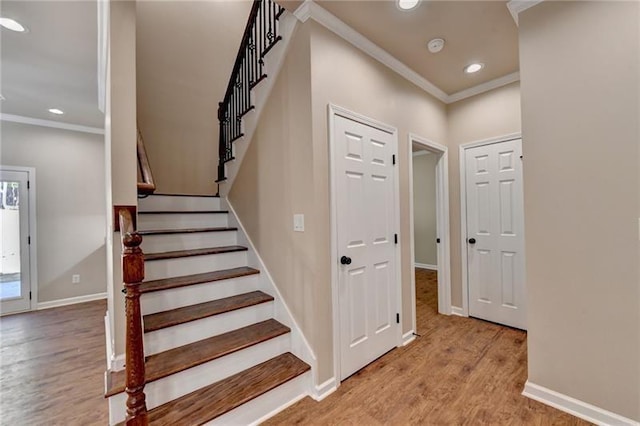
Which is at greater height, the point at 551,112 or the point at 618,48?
the point at 618,48

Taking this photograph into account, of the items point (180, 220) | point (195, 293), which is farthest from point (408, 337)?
point (180, 220)

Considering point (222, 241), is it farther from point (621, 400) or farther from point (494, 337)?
point (621, 400)

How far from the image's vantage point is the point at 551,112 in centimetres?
182

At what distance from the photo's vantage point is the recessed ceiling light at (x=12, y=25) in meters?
2.23

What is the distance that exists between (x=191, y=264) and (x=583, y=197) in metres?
2.86

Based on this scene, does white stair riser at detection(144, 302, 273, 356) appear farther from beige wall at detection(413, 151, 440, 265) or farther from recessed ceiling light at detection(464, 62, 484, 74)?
beige wall at detection(413, 151, 440, 265)

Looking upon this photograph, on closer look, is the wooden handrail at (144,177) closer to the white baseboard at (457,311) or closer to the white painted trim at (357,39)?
the white painted trim at (357,39)

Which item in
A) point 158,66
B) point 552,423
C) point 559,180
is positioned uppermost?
point 158,66

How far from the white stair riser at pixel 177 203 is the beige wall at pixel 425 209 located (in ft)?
15.4

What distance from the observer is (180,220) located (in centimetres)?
291

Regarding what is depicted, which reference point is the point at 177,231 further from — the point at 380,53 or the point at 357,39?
the point at 380,53

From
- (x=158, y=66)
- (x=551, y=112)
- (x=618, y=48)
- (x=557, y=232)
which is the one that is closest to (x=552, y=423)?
(x=557, y=232)

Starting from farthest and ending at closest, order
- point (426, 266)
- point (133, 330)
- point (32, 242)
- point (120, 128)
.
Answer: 1. point (426, 266)
2. point (32, 242)
3. point (120, 128)
4. point (133, 330)

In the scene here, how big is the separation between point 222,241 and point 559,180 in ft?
9.27
